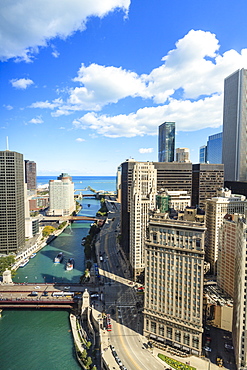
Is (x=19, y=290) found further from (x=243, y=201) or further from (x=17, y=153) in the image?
(x=243, y=201)

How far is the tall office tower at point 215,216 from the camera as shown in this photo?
322 feet

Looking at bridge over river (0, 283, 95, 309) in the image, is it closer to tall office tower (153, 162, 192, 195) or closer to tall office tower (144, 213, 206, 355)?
tall office tower (144, 213, 206, 355)

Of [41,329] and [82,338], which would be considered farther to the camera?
[41,329]

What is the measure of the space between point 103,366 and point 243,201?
261 ft

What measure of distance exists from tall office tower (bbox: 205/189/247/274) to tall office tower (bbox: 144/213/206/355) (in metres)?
43.1

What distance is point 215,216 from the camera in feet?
322

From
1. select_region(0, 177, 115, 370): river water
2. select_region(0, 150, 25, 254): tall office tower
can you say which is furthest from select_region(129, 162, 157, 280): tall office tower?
select_region(0, 150, 25, 254): tall office tower

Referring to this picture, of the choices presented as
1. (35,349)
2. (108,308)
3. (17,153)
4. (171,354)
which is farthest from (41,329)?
(17,153)

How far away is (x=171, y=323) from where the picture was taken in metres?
60.3

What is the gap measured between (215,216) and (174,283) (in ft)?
152

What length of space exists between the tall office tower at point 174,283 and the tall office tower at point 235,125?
121013mm

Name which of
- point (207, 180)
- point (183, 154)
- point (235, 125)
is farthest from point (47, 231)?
point (235, 125)

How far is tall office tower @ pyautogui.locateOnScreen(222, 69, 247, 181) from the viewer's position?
154 m

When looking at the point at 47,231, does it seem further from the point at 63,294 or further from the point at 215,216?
the point at 215,216
